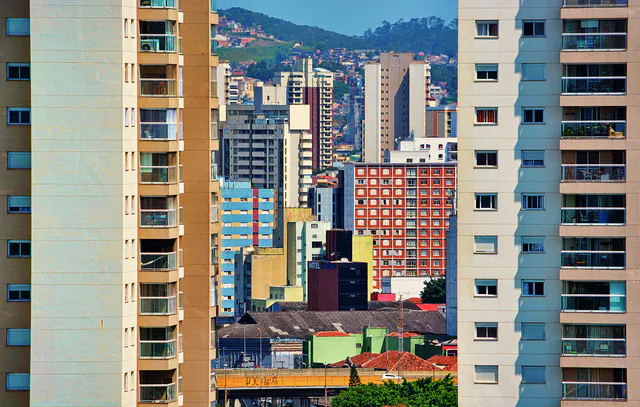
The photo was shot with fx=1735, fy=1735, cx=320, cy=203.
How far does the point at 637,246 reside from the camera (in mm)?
34844

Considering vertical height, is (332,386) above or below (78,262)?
below

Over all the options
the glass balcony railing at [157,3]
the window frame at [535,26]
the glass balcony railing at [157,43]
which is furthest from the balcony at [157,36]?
the window frame at [535,26]

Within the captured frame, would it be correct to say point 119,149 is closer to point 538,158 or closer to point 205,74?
point 205,74

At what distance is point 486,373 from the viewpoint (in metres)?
35.4

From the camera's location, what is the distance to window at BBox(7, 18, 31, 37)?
1358 inches

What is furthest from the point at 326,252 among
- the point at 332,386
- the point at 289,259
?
the point at 332,386

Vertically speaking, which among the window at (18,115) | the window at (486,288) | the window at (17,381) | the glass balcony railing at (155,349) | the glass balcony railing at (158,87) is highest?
the glass balcony railing at (158,87)

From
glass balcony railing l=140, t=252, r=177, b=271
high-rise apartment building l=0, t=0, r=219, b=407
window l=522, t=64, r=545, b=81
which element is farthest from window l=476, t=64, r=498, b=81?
glass balcony railing l=140, t=252, r=177, b=271

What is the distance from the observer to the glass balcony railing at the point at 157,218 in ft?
115

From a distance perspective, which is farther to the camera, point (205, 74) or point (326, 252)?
point (326, 252)

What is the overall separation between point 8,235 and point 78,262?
1.75 m

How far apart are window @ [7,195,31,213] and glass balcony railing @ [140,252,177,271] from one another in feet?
8.10

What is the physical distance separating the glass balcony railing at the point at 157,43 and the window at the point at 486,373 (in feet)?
29.5

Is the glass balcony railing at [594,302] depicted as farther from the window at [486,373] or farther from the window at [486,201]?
the window at [486,201]
